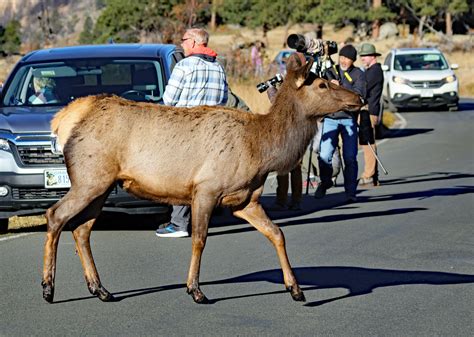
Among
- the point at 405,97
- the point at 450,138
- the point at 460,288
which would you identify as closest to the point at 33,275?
the point at 460,288

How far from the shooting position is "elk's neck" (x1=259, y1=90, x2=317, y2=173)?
9.09 m

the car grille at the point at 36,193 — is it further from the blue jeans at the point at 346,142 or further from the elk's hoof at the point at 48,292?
the blue jeans at the point at 346,142

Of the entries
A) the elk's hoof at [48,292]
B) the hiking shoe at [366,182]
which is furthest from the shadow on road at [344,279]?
the hiking shoe at [366,182]

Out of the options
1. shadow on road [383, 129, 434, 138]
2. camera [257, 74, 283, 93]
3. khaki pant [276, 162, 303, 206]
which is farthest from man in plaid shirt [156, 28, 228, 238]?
shadow on road [383, 129, 434, 138]

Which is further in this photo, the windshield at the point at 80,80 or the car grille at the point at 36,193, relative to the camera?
the windshield at the point at 80,80

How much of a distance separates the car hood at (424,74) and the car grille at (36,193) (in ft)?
79.6

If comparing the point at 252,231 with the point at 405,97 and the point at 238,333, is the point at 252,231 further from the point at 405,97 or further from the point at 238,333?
the point at 405,97

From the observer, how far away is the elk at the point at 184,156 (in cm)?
877

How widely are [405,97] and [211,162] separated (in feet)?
88.5

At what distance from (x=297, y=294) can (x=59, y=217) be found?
6.17 feet

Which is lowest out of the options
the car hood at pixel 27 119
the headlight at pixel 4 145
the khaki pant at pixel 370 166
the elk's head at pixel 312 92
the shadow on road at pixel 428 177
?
the shadow on road at pixel 428 177

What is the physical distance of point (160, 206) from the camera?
12.2 metres

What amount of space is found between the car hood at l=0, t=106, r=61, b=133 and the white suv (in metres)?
22.9

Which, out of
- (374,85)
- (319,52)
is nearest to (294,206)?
(319,52)
